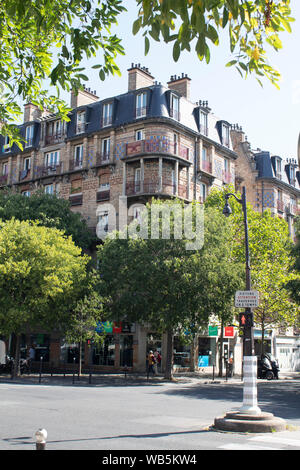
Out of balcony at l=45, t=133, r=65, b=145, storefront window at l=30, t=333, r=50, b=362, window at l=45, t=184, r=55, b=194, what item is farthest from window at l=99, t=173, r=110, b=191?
storefront window at l=30, t=333, r=50, b=362

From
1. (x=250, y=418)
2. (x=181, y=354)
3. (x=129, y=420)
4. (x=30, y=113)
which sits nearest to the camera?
(x=250, y=418)

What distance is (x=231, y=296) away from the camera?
27078 millimetres

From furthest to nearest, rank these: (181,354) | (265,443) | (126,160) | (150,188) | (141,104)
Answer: (141,104)
(126,160)
(181,354)
(150,188)
(265,443)

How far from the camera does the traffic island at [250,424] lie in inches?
414

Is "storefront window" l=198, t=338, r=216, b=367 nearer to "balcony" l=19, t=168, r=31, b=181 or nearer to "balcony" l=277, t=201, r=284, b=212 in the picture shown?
"balcony" l=277, t=201, r=284, b=212

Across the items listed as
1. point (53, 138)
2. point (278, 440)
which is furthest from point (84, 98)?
point (278, 440)

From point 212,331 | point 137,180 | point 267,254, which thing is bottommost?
point 212,331

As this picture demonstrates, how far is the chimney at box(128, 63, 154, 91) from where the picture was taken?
131 ft

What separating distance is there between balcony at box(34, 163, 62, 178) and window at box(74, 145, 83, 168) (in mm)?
1516

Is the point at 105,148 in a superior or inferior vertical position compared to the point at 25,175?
superior

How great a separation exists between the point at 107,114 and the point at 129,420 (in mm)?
31412

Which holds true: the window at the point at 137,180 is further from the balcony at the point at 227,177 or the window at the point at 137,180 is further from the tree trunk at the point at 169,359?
the tree trunk at the point at 169,359

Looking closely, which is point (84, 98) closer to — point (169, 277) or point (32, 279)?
point (32, 279)

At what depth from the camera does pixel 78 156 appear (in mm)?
41062
